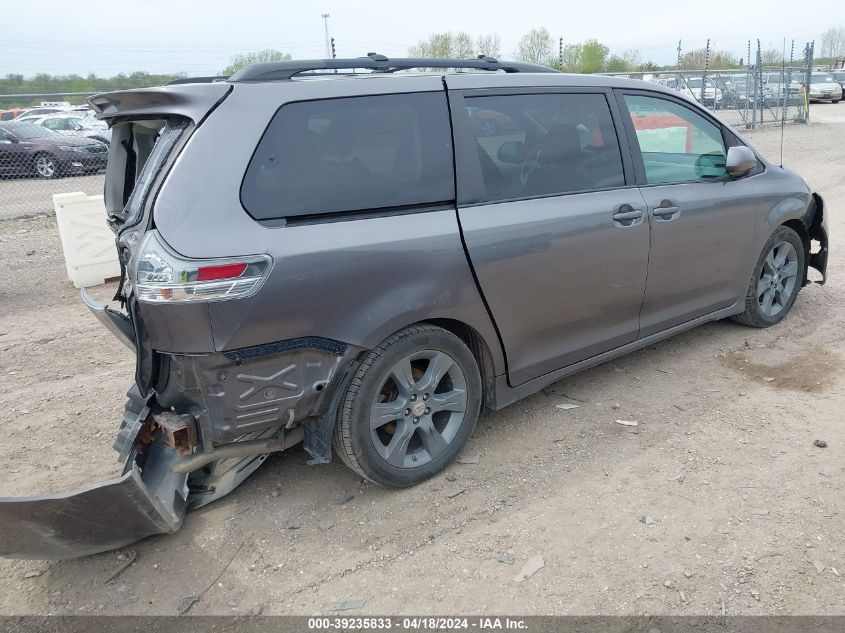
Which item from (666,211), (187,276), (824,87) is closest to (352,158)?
(187,276)

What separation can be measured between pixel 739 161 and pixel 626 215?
1.10m

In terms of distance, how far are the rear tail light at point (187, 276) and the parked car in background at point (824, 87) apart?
39.3 meters

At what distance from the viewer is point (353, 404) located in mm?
3061

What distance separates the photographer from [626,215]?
3900mm

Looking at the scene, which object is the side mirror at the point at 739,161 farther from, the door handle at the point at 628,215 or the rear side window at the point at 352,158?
the rear side window at the point at 352,158

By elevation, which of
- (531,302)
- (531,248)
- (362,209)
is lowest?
(531,302)

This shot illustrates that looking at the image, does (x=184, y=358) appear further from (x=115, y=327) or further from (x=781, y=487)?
(x=781, y=487)

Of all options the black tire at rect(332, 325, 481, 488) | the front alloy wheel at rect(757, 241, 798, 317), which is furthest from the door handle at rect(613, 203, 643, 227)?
the front alloy wheel at rect(757, 241, 798, 317)

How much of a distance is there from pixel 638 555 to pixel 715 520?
0.45m

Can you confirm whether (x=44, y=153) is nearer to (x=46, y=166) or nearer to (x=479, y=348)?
(x=46, y=166)

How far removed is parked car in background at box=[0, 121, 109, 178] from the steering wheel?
1506 centimetres

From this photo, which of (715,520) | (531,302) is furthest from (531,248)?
(715,520)

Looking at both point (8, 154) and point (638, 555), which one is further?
point (8, 154)

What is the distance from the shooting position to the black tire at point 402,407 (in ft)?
10.1
